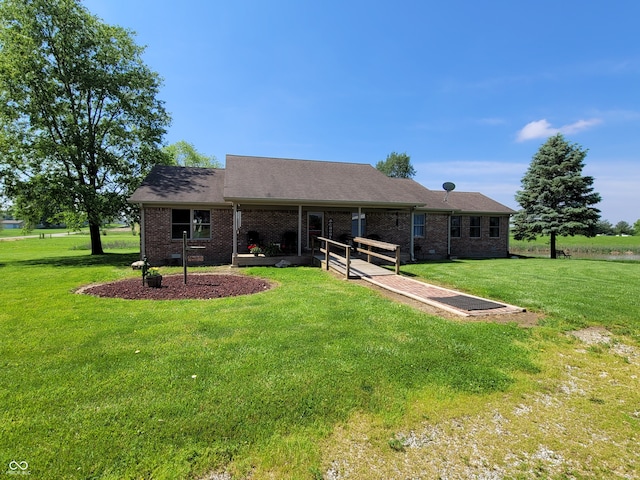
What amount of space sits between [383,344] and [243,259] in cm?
917

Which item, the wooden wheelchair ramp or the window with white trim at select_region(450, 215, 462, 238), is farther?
the window with white trim at select_region(450, 215, 462, 238)

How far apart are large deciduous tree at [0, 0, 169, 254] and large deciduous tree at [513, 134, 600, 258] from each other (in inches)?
977

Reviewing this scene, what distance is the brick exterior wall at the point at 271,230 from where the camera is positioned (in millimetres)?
13531

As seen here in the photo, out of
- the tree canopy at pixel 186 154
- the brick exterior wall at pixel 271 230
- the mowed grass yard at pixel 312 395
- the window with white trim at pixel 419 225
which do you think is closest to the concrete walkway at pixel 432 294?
the mowed grass yard at pixel 312 395

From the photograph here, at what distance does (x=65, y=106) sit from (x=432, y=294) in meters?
21.0

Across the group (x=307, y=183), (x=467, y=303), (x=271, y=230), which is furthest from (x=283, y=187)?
(x=467, y=303)

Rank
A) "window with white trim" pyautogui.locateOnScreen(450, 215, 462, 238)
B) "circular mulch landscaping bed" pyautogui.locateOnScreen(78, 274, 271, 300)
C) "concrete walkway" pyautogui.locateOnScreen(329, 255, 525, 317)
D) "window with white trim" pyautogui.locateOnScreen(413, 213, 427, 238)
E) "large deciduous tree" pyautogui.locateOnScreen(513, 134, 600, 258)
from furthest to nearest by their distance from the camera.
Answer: "large deciduous tree" pyautogui.locateOnScreen(513, 134, 600, 258)
"window with white trim" pyautogui.locateOnScreen(450, 215, 462, 238)
"window with white trim" pyautogui.locateOnScreen(413, 213, 427, 238)
"circular mulch landscaping bed" pyautogui.locateOnScreen(78, 274, 271, 300)
"concrete walkway" pyautogui.locateOnScreen(329, 255, 525, 317)

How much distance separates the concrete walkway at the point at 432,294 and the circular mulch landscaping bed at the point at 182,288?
3.17 m

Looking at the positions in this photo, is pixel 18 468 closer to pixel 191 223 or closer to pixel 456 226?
pixel 191 223

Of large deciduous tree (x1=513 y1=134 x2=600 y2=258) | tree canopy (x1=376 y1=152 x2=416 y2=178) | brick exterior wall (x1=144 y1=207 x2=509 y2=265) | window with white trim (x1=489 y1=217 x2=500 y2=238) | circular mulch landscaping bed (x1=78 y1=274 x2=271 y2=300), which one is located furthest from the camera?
tree canopy (x1=376 y1=152 x2=416 y2=178)

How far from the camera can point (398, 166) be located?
50094mm

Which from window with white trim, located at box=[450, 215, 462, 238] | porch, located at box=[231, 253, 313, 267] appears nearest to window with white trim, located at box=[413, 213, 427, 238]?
window with white trim, located at box=[450, 215, 462, 238]

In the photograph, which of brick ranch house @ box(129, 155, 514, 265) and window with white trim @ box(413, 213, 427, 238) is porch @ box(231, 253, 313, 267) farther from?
window with white trim @ box(413, 213, 427, 238)

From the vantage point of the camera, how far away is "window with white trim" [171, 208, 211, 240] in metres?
13.8
